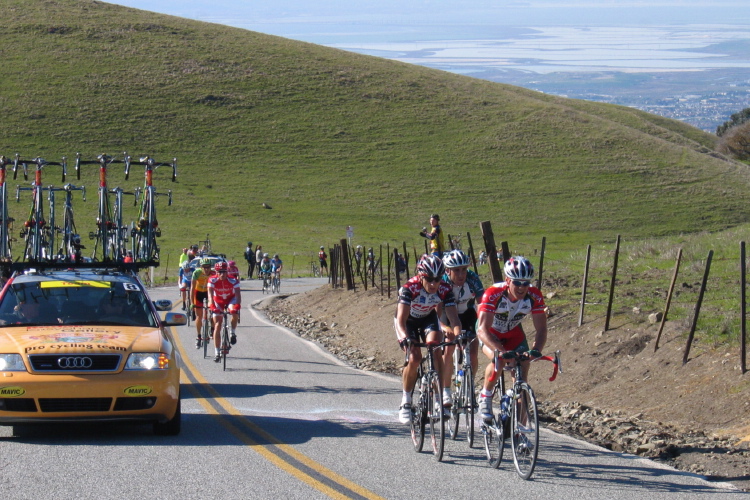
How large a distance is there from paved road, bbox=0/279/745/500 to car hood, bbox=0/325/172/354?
84 centimetres

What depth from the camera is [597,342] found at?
1405 cm

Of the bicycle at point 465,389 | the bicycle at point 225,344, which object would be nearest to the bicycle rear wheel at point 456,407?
the bicycle at point 465,389

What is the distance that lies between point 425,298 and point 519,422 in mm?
1904

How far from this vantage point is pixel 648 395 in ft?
37.7

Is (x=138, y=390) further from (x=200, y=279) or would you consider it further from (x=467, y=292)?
(x=200, y=279)

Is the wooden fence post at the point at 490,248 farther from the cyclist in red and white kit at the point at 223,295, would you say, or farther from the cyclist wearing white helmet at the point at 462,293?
the cyclist wearing white helmet at the point at 462,293

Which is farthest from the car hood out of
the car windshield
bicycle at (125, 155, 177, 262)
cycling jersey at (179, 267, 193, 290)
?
cycling jersey at (179, 267, 193, 290)

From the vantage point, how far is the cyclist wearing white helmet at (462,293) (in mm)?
9242

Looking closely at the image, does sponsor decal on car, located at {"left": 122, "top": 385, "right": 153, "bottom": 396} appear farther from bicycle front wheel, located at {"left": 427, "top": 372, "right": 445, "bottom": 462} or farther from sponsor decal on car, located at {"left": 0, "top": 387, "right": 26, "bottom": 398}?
bicycle front wheel, located at {"left": 427, "top": 372, "right": 445, "bottom": 462}

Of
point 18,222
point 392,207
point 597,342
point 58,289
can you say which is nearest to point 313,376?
point 597,342

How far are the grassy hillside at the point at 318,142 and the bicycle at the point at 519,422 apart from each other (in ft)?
143

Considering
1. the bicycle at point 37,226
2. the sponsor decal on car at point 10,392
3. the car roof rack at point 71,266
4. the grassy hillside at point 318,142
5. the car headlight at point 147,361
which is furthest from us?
the grassy hillside at point 318,142

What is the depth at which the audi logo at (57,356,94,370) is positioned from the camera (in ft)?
29.3

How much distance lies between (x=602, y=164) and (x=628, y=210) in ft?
36.2
